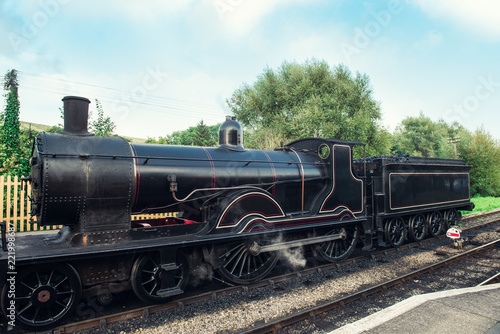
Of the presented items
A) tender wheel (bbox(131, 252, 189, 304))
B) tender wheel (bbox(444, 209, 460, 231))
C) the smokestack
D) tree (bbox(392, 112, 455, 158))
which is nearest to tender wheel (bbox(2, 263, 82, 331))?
tender wheel (bbox(131, 252, 189, 304))

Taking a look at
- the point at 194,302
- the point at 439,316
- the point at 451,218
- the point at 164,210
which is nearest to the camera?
the point at 439,316

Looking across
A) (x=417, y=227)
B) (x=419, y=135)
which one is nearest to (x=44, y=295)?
(x=417, y=227)

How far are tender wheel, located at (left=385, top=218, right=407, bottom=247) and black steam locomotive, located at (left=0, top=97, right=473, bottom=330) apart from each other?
2.89 ft

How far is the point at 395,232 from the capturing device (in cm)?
952

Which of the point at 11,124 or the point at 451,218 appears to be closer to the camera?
the point at 451,218

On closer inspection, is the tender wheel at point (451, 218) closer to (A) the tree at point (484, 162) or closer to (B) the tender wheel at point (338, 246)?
(B) the tender wheel at point (338, 246)

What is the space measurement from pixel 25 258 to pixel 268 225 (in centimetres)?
389

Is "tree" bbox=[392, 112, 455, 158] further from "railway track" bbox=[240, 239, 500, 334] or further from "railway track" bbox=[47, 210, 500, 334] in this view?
"railway track" bbox=[47, 210, 500, 334]

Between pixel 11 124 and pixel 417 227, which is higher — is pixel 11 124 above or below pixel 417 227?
above

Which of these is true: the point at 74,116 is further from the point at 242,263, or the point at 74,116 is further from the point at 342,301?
the point at 342,301

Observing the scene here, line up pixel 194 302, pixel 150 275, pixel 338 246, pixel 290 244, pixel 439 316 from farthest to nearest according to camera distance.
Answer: pixel 338 246 → pixel 290 244 → pixel 194 302 → pixel 150 275 → pixel 439 316

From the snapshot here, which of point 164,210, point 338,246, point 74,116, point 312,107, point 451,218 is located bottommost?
point 338,246

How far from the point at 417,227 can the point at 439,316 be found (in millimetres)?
6201

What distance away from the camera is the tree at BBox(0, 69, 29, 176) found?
1238 cm
